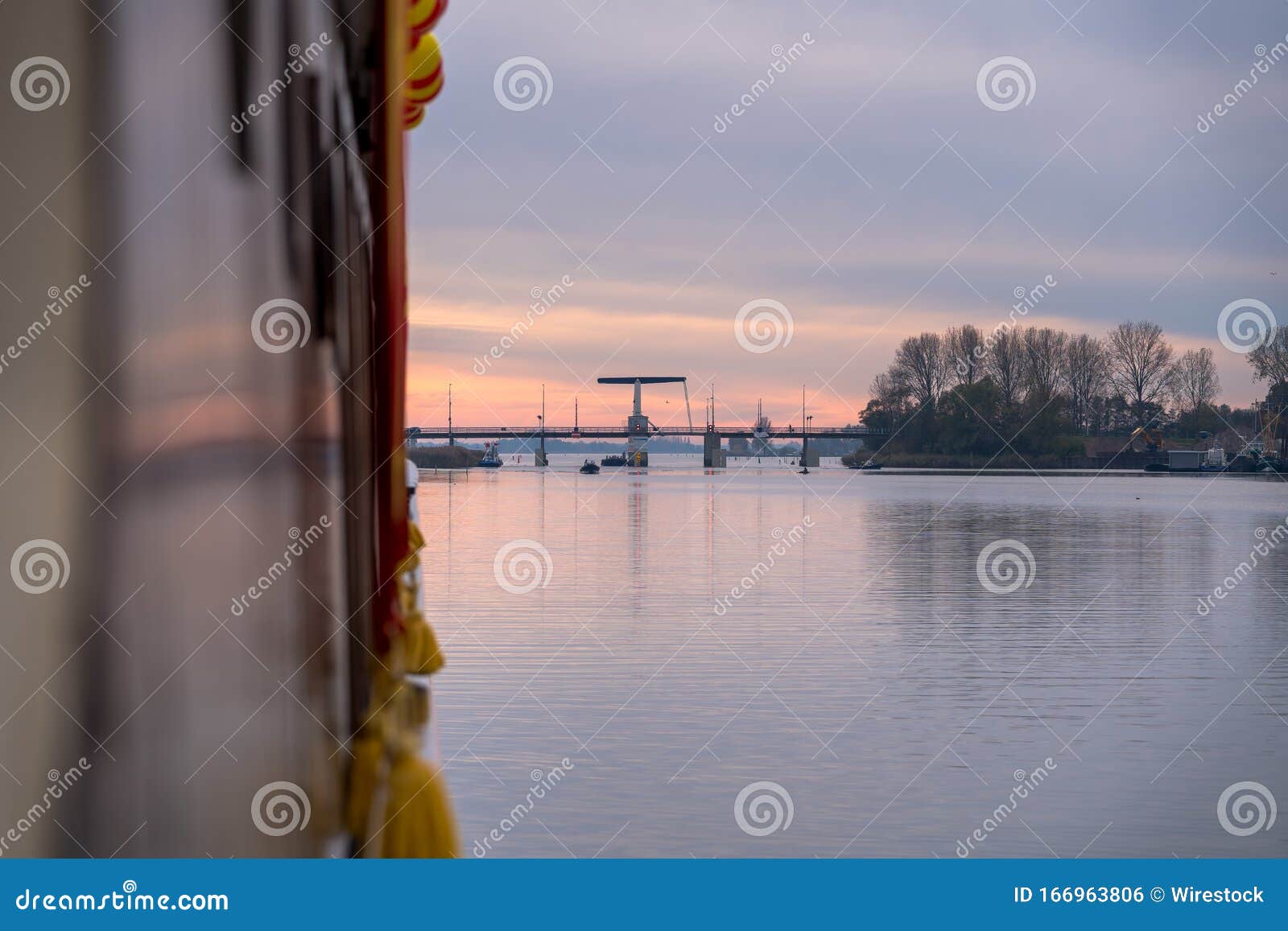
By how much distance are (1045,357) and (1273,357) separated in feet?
57.8

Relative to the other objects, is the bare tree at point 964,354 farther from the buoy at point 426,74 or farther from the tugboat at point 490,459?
the buoy at point 426,74

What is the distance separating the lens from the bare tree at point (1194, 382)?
35250 mm

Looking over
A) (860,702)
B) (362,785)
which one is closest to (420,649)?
(362,785)

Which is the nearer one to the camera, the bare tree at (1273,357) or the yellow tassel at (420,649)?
the yellow tassel at (420,649)

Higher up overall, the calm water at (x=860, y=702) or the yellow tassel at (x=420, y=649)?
the yellow tassel at (x=420, y=649)

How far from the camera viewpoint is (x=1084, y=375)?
41688 mm

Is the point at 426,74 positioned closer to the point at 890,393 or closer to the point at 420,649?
the point at 420,649

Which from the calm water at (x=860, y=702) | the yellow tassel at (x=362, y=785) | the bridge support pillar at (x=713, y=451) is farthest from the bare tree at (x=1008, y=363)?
the yellow tassel at (x=362, y=785)

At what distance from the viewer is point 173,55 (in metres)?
1.42

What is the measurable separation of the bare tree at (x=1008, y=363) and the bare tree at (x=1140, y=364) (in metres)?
3.92

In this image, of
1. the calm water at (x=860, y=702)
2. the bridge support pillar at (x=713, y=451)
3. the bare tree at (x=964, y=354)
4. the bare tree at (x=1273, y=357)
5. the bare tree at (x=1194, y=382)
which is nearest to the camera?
the calm water at (x=860, y=702)

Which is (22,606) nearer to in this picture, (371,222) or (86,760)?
(86,760)

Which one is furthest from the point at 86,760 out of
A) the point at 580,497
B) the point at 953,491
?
the point at 953,491

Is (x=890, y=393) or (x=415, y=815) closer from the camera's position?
(x=415, y=815)
